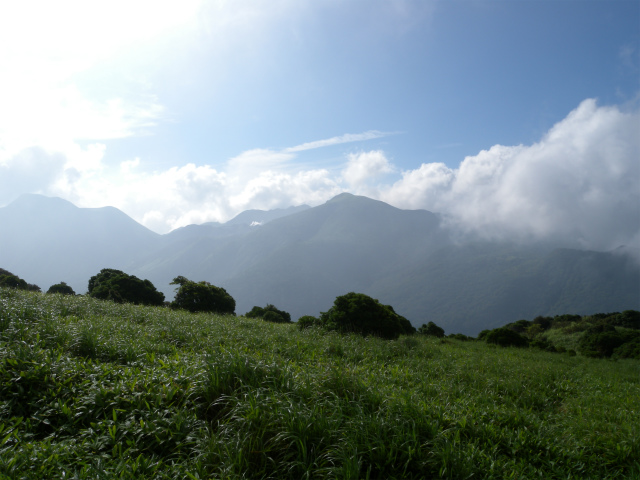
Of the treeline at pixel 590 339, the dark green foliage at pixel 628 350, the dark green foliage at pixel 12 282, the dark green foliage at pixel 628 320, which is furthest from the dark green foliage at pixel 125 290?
the dark green foliage at pixel 628 320

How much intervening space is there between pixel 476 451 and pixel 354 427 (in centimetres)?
140

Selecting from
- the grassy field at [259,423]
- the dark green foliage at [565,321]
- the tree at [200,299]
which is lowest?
the dark green foliage at [565,321]

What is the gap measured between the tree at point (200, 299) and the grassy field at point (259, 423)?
36.1 ft

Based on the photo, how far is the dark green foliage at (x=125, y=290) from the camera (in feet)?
58.1

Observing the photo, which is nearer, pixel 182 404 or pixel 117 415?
pixel 117 415

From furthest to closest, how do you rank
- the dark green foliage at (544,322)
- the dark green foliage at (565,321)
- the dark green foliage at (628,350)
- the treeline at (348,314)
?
the dark green foliage at (544,322)
the dark green foliage at (565,321)
the dark green foliage at (628,350)
the treeline at (348,314)

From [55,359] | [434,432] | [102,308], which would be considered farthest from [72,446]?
[102,308]

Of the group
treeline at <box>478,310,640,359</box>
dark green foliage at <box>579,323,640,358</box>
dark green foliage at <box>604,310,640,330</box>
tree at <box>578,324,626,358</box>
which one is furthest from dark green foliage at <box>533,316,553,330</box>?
tree at <box>578,324,626,358</box>

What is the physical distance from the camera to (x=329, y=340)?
9664mm

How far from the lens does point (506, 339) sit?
1805cm

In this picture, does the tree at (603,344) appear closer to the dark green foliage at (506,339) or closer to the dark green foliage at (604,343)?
the dark green foliage at (604,343)

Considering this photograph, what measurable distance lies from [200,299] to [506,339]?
52.9 ft

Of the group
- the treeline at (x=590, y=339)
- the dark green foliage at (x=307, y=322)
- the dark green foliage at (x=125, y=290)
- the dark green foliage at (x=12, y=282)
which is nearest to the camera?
the dark green foliage at (x=307, y=322)

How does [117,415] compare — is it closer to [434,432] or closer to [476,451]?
[434,432]
